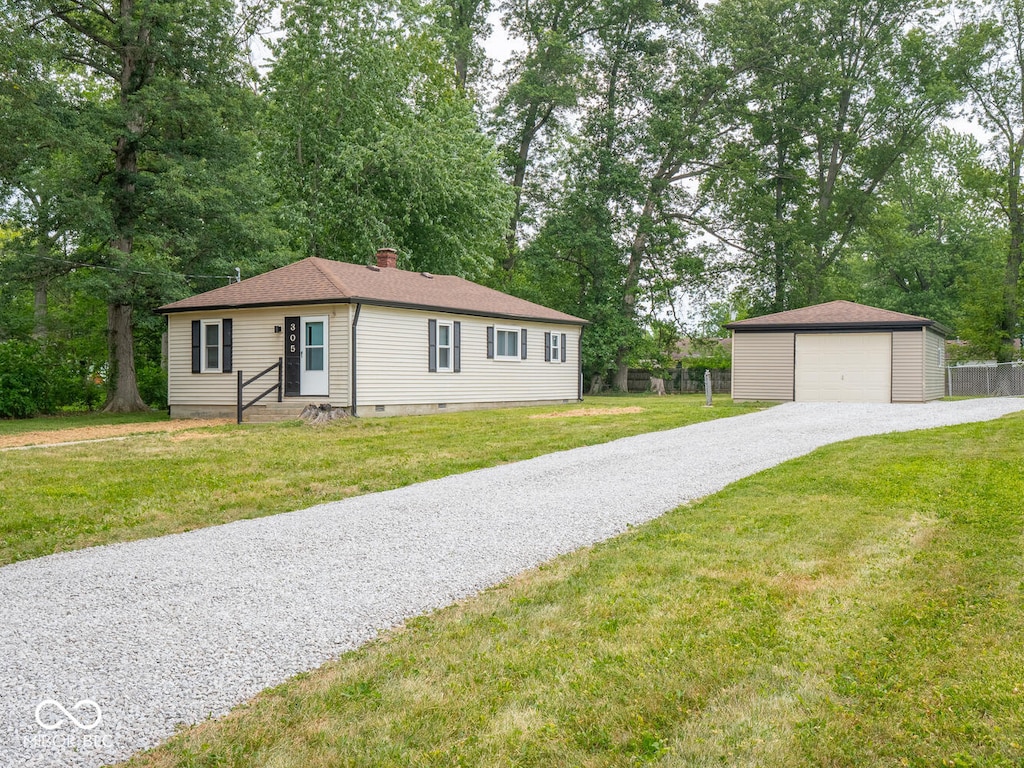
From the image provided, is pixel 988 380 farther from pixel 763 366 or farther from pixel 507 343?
pixel 507 343

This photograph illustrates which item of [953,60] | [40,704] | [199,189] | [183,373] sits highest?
[953,60]

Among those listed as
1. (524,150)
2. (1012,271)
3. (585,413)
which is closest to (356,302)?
(585,413)

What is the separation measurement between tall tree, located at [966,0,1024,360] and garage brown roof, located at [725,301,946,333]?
974cm

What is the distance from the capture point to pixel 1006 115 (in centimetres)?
3228

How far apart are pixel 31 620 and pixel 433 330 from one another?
16.1m

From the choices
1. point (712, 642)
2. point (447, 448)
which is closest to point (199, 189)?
point (447, 448)

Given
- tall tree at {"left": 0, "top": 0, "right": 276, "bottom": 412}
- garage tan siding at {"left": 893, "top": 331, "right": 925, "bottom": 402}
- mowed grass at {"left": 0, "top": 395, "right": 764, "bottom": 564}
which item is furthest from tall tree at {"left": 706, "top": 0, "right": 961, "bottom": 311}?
tall tree at {"left": 0, "top": 0, "right": 276, "bottom": 412}

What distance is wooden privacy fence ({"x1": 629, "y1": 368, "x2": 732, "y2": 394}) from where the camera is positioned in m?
34.8

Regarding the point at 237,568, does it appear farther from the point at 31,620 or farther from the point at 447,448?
the point at 447,448

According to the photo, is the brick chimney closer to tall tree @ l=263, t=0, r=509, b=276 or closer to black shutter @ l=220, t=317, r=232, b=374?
tall tree @ l=263, t=0, r=509, b=276

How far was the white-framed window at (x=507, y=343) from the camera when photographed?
2265 centimetres

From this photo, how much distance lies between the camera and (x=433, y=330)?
20.2 metres

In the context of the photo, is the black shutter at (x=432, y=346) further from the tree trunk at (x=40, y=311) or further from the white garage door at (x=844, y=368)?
the white garage door at (x=844, y=368)

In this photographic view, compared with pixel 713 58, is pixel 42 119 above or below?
below
